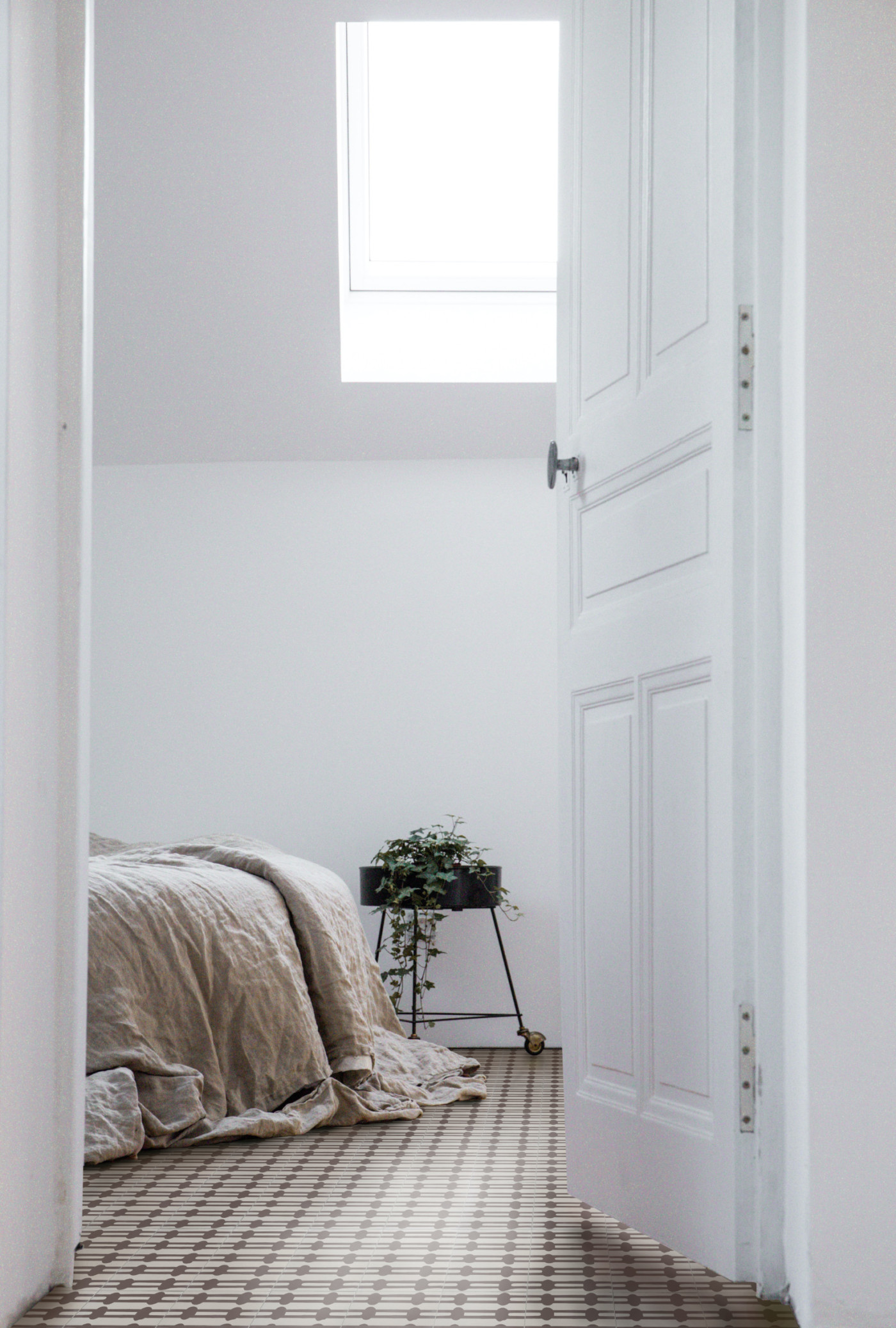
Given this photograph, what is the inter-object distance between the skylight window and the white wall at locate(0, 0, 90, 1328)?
2449 mm

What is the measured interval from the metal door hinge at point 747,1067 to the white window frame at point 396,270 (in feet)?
10.3

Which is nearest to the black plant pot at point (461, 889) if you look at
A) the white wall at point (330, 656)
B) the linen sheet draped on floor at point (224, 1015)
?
the white wall at point (330, 656)

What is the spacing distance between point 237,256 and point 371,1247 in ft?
10.3

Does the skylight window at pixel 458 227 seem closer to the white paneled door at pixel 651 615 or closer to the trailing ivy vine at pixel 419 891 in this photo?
the trailing ivy vine at pixel 419 891

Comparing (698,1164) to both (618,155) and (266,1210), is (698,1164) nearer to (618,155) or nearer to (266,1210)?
(266,1210)

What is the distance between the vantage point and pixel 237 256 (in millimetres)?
4016

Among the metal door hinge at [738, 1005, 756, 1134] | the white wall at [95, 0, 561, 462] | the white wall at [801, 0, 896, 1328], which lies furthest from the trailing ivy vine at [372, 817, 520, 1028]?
the white wall at [801, 0, 896, 1328]

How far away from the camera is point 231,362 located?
170 inches

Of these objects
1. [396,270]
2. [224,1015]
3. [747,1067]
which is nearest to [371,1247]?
[747,1067]

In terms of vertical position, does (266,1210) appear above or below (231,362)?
below

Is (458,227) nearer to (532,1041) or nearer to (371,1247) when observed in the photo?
(532,1041)

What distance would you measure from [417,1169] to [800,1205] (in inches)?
43.0

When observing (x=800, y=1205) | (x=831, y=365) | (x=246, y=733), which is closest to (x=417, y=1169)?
(x=800, y=1205)

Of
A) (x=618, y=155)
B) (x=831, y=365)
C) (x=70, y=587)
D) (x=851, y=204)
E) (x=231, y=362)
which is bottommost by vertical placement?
(x=70, y=587)
